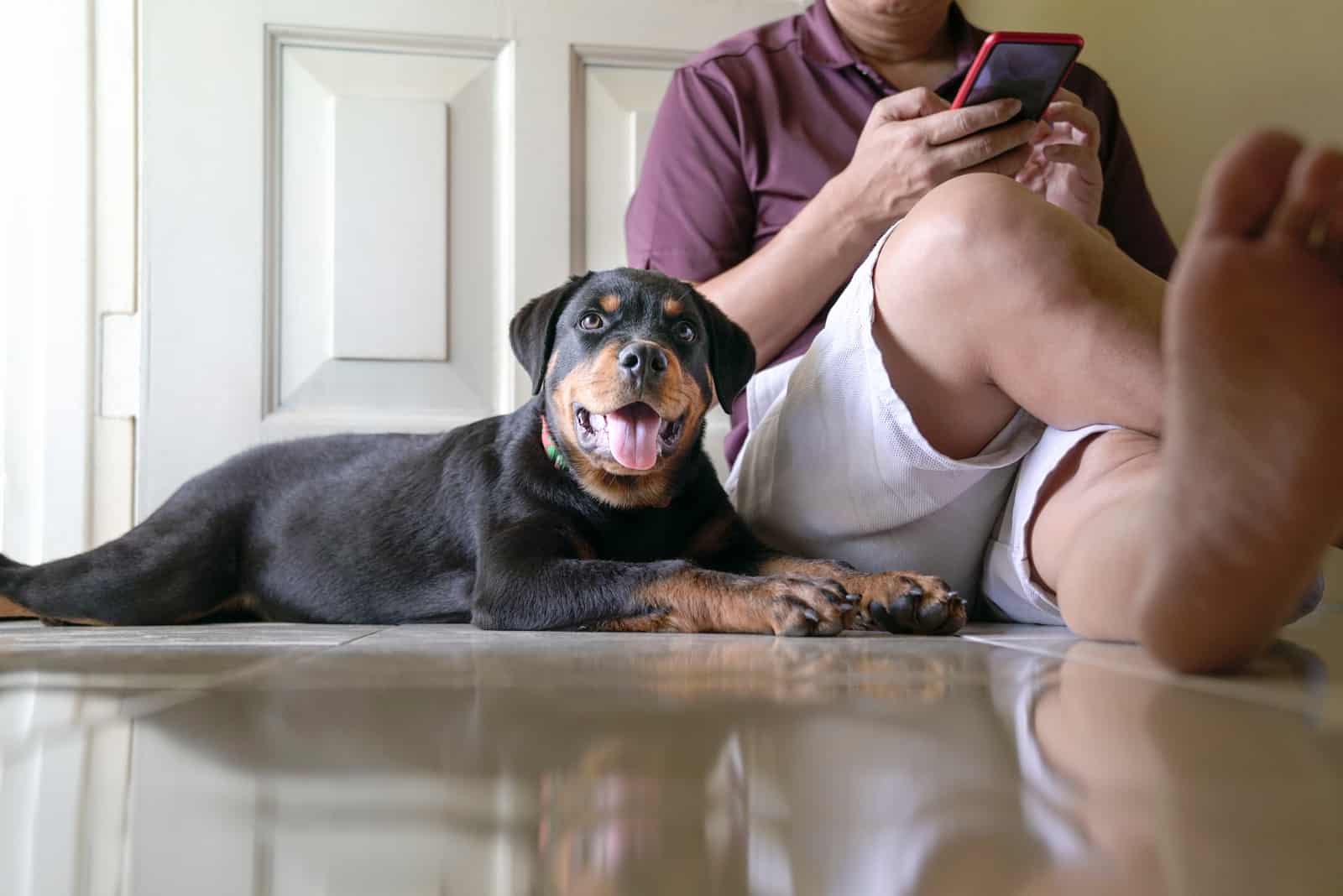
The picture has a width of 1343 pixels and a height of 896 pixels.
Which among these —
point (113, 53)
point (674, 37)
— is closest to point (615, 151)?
point (674, 37)

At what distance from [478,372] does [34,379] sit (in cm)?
101

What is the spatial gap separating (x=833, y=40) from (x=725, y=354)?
2.49 ft

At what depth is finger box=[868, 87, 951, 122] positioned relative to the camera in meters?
1.67

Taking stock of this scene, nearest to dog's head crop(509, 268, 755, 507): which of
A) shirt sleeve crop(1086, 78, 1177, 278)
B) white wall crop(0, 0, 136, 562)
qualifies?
shirt sleeve crop(1086, 78, 1177, 278)

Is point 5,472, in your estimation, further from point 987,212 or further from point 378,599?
point 987,212

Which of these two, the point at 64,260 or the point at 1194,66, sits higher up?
the point at 1194,66

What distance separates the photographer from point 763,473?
5.58 ft

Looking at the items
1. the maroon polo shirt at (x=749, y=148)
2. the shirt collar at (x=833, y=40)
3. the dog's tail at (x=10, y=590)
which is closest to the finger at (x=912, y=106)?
the maroon polo shirt at (x=749, y=148)

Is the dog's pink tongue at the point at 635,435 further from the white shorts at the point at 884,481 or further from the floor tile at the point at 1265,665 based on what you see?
the floor tile at the point at 1265,665

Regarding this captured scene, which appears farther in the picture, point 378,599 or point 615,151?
point 615,151

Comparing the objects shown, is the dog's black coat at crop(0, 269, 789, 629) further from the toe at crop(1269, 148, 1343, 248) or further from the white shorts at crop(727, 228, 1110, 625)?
the toe at crop(1269, 148, 1343, 248)

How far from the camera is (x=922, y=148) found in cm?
163

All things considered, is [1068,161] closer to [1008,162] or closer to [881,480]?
[1008,162]

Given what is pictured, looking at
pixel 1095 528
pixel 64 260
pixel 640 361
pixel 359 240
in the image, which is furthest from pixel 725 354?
pixel 64 260
